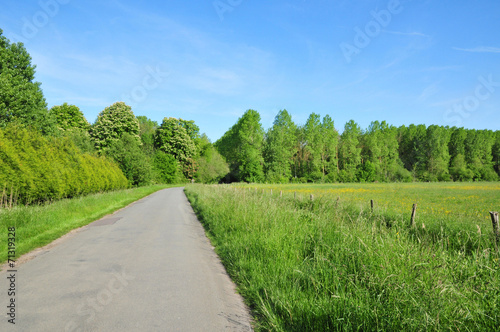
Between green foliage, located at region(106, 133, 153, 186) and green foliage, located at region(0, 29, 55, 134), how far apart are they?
38.5 ft

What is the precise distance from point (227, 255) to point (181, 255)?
3.94 feet

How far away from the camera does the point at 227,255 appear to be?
6.13 meters

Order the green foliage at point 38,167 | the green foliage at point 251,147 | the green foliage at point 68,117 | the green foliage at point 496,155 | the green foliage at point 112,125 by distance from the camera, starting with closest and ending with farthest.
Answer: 1. the green foliage at point 38,167
2. the green foliage at point 112,125
3. the green foliage at point 68,117
4. the green foliage at point 251,147
5. the green foliage at point 496,155

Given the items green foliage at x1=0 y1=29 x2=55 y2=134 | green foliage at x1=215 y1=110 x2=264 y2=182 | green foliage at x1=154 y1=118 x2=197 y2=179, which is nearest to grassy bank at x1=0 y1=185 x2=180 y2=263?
green foliage at x1=0 y1=29 x2=55 y2=134

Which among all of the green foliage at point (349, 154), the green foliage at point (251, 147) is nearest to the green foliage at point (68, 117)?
the green foliage at point (251, 147)

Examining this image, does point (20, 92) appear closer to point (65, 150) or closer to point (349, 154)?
point (65, 150)

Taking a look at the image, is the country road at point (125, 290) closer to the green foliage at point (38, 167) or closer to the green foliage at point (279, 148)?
the green foliage at point (38, 167)

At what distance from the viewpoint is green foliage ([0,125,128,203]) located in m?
11.8

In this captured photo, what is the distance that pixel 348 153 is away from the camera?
65.2m

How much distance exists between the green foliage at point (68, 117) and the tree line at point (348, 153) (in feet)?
108

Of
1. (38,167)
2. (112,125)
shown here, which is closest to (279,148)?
(112,125)

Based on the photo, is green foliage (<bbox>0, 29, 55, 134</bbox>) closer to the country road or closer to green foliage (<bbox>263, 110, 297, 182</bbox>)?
the country road

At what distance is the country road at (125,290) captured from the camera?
10.6ft

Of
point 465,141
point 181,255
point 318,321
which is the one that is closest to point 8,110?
point 181,255
